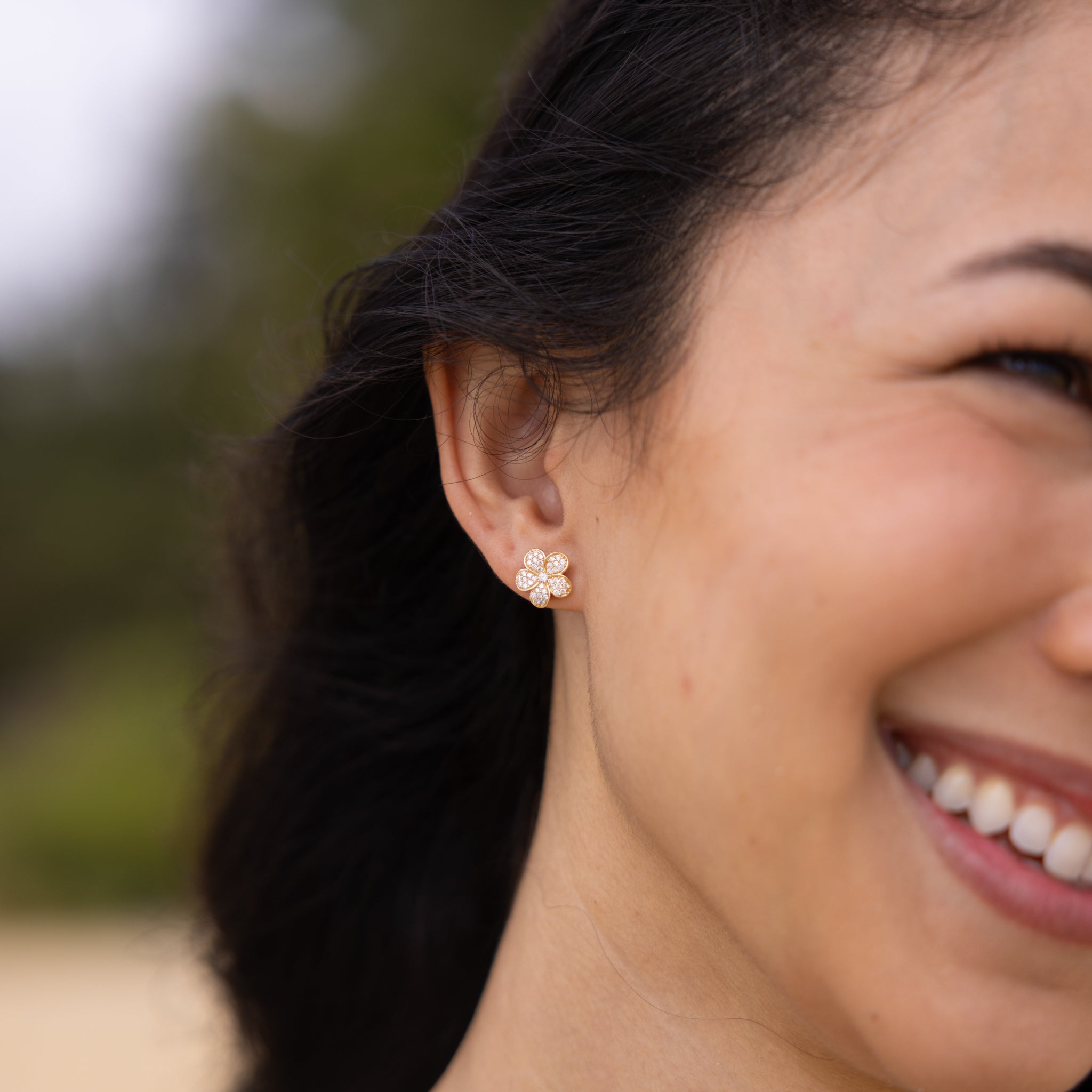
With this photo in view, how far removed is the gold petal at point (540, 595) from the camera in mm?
1477

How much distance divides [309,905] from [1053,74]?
79.6 inches

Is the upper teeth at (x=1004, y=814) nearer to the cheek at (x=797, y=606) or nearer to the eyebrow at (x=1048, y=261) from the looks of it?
the cheek at (x=797, y=606)

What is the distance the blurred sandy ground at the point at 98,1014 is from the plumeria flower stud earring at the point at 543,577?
3226mm

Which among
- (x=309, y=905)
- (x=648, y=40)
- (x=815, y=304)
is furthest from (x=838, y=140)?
(x=309, y=905)

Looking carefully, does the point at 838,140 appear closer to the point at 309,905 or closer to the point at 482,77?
the point at 309,905

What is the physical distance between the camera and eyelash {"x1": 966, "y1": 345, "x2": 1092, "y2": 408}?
3.83ft

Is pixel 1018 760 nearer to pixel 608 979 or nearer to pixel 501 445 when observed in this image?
pixel 608 979

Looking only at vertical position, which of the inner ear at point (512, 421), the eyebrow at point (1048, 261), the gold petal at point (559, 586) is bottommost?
the gold petal at point (559, 586)

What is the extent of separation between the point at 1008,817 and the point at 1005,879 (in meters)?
0.07

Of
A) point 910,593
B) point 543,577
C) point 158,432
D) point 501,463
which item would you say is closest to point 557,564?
point 543,577

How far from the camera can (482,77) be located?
24.8ft

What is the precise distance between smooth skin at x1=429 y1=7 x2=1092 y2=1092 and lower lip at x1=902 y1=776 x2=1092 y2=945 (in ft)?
0.06

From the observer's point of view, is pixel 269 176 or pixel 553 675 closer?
pixel 553 675

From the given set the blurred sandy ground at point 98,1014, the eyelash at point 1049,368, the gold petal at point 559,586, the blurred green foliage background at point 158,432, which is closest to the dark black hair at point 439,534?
the gold petal at point 559,586
